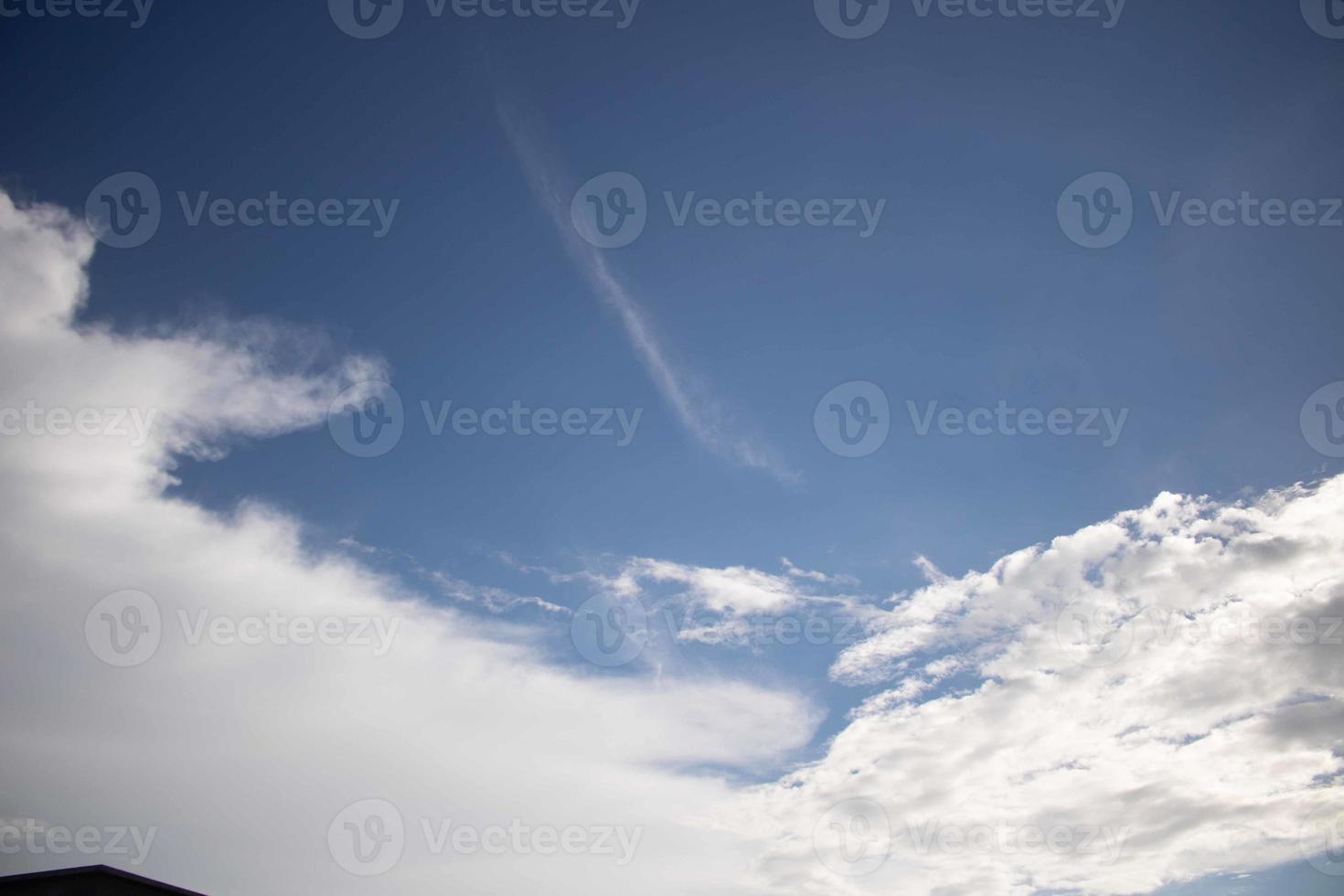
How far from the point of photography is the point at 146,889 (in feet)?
98.9

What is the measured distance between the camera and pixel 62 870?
92.3 feet

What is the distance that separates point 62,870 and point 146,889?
2.99 m

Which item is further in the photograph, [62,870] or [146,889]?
[146,889]
